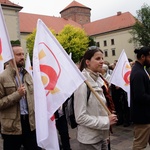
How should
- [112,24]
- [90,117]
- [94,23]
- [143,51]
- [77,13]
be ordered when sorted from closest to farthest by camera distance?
[90,117] < [143,51] < [112,24] < [94,23] < [77,13]

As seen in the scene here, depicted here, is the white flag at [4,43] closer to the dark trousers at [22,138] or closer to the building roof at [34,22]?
the dark trousers at [22,138]

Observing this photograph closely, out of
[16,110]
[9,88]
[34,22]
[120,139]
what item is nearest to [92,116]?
[16,110]

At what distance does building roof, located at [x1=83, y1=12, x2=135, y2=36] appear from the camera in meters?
56.4

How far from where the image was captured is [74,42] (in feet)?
150

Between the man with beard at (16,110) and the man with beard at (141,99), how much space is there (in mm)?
1321

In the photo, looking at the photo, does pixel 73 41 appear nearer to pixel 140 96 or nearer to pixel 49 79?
pixel 140 96

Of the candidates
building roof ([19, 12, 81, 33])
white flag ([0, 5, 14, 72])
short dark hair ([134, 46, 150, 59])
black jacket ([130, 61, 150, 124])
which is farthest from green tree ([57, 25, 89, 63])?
white flag ([0, 5, 14, 72])

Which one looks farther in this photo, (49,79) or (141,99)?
(141,99)

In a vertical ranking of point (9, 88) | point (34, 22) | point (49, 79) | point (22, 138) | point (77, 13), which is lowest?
point (22, 138)

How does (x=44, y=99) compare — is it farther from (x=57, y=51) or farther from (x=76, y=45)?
(x=76, y=45)

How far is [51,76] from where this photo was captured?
2.30m

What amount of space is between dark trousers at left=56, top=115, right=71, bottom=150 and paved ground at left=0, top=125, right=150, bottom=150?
415mm

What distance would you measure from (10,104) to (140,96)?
1.58m

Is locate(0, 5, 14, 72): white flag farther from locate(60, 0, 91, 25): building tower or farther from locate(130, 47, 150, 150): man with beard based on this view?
locate(60, 0, 91, 25): building tower
